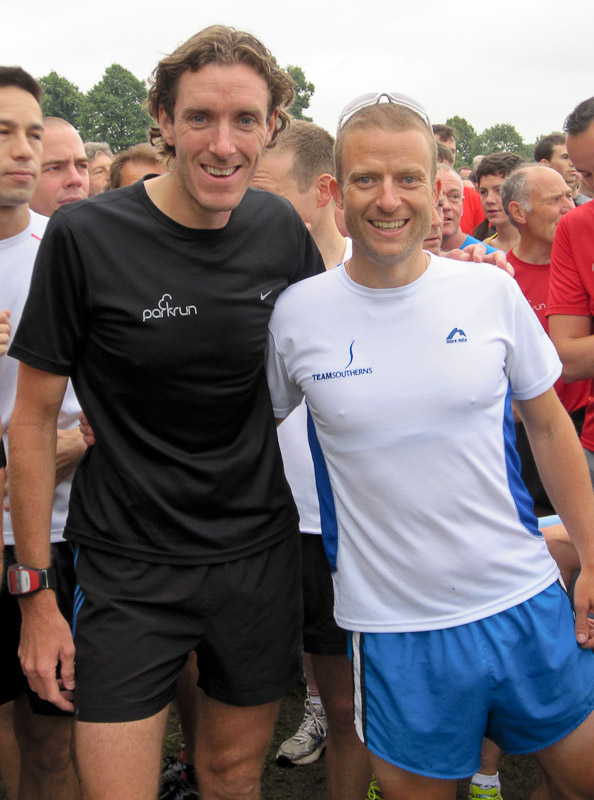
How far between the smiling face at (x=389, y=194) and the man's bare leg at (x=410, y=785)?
1333 millimetres

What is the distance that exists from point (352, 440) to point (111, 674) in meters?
0.92

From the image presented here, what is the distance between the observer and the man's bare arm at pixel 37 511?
2.26 meters

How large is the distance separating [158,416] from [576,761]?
146 centimetres

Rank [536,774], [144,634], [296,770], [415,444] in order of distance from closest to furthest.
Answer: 1. [415,444]
2. [144,634]
3. [536,774]
4. [296,770]

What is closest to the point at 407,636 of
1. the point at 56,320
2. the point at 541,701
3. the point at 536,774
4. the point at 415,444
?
the point at 541,701

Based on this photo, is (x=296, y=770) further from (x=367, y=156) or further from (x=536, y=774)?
(x=367, y=156)

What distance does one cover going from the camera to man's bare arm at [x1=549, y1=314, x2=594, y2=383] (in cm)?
351

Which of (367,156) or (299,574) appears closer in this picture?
(367,156)

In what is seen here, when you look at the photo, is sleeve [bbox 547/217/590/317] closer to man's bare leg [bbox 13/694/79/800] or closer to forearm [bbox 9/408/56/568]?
forearm [bbox 9/408/56/568]

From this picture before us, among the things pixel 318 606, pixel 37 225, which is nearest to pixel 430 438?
pixel 318 606

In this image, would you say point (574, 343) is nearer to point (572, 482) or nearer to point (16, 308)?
point (572, 482)

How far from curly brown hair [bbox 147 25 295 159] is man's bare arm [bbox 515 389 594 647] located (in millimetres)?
1207

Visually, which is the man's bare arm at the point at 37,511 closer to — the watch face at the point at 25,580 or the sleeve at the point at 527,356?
the watch face at the point at 25,580

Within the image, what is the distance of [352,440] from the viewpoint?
2.19 metres
